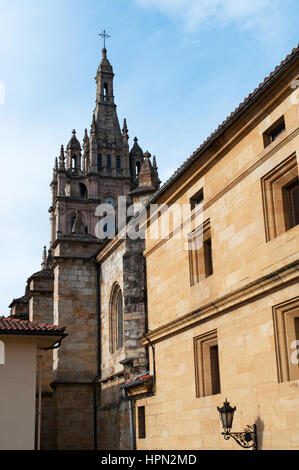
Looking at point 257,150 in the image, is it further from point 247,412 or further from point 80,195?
point 80,195

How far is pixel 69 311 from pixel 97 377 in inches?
118

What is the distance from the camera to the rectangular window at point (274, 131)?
12.0m

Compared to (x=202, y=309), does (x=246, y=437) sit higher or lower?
lower

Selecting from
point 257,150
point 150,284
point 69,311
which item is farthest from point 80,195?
point 257,150

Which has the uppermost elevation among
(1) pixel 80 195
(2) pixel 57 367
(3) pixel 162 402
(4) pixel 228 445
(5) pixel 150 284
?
(1) pixel 80 195

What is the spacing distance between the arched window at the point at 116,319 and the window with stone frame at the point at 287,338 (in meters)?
12.9

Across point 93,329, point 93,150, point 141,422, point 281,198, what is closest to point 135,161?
point 93,150

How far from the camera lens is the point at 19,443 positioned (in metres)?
15.2

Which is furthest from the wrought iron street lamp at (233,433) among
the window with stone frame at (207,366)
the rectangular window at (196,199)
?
the rectangular window at (196,199)

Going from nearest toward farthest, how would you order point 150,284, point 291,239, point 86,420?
point 291,239
point 150,284
point 86,420

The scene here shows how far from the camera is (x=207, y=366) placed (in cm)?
1423

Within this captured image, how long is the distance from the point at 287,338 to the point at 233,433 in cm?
232

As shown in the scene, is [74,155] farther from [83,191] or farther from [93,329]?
[93,329]

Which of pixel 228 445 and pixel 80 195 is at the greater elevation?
pixel 80 195
